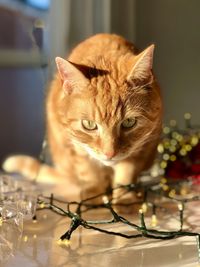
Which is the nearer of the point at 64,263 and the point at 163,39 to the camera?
the point at 64,263

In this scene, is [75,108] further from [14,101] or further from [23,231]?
[14,101]

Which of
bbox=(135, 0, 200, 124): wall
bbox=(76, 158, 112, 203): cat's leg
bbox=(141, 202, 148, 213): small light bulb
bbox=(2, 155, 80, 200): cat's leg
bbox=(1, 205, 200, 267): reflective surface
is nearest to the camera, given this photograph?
bbox=(1, 205, 200, 267): reflective surface

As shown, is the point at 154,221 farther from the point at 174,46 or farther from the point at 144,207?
the point at 174,46

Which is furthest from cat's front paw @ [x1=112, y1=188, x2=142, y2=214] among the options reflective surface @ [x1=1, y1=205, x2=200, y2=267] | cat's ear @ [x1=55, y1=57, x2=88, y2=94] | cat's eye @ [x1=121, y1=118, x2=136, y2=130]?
cat's ear @ [x1=55, y1=57, x2=88, y2=94]

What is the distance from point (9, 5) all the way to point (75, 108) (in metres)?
0.92

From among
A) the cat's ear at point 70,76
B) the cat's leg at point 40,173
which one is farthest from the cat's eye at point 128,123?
the cat's leg at point 40,173

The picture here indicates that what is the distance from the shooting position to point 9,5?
1976 mm

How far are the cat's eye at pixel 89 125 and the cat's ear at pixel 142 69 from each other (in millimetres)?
134

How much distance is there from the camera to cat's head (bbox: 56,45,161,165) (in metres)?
1.18

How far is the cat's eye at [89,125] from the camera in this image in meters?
→ 1.21

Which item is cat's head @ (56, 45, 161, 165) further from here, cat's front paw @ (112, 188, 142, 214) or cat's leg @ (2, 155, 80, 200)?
cat's leg @ (2, 155, 80, 200)

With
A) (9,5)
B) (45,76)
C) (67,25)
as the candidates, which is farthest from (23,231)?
(9,5)

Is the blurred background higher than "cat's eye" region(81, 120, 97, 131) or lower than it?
higher

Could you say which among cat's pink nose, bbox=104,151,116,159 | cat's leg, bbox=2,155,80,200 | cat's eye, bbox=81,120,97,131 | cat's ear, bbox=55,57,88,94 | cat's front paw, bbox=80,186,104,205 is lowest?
cat's leg, bbox=2,155,80,200
